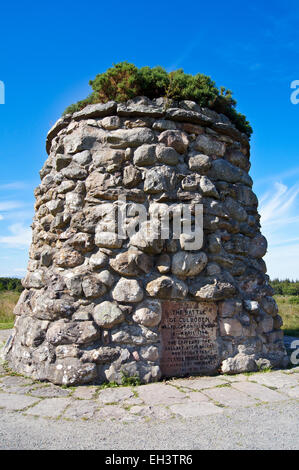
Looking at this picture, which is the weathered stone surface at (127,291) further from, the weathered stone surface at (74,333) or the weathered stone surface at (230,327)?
the weathered stone surface at (230,327)

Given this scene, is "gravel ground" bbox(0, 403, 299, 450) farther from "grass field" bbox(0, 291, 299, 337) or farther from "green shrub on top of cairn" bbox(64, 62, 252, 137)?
"grass field" bbox(0, 291, 299, 337)

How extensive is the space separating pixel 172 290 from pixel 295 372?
1714 mm

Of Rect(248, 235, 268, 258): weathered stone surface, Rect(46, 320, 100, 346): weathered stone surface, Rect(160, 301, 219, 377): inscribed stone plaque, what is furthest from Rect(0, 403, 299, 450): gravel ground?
Rect(248, 235, 268, 258): weathered stone surface

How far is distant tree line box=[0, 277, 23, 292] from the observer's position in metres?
18.4

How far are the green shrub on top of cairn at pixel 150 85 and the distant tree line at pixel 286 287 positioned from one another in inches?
664

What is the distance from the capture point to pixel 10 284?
18734 mm

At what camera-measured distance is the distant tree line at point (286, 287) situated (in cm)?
1931

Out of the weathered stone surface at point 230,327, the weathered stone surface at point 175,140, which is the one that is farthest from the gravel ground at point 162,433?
the weathered stone surface at point 175,140

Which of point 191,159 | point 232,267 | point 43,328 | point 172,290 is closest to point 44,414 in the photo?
point 43,328

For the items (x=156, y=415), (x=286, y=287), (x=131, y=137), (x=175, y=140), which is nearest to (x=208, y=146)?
(x=175, y=140)

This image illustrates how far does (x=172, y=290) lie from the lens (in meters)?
3.71

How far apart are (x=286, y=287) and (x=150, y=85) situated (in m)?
18.6

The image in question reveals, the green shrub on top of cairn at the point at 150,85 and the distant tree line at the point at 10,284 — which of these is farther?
the distant tree line at the point at 10,284
